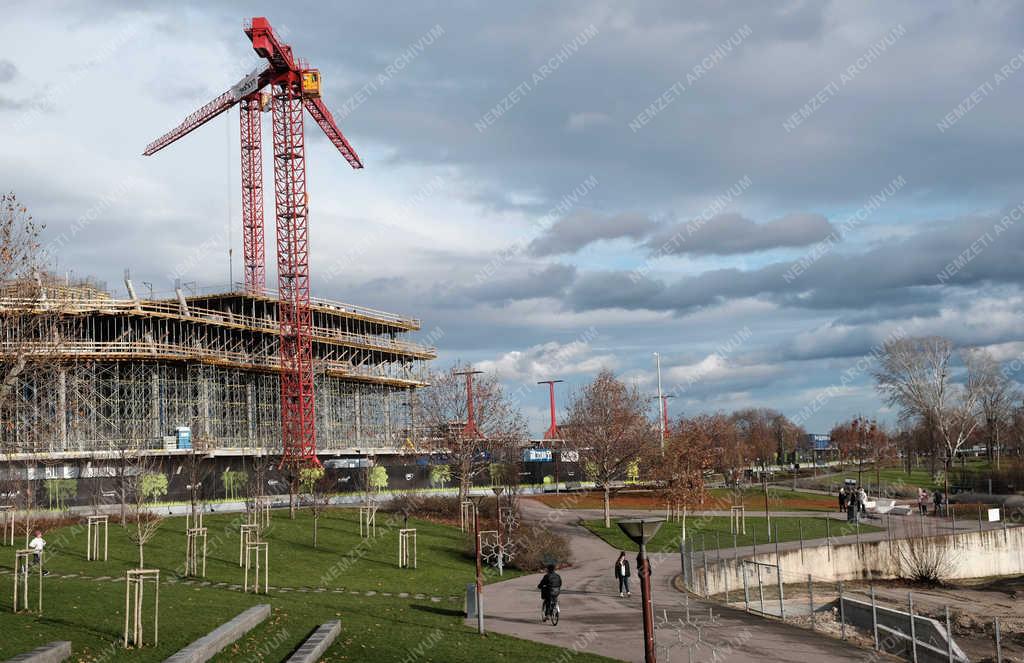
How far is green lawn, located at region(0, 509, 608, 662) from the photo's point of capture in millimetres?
19969

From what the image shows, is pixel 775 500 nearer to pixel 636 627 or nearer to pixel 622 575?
pixel 622 575

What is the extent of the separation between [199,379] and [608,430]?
37.0 m

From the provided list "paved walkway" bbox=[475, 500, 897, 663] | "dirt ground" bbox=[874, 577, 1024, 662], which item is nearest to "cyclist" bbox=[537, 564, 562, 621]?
"paved walkway" bbox=[475, 500, 897, 663]

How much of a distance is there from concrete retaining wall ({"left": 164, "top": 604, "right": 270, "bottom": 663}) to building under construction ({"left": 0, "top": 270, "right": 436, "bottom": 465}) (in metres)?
32.4

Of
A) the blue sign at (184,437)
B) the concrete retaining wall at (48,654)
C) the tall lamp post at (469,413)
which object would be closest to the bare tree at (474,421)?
the tall lamp post at (469,413)

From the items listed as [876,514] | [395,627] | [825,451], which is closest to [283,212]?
[876,514]

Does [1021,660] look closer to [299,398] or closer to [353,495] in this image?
[353,495]

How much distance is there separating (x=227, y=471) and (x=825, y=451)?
147 metres

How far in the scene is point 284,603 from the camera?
85.6 ft

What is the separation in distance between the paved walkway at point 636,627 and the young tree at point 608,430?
19114mm

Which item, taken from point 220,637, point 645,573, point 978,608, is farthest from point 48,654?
point 978,608

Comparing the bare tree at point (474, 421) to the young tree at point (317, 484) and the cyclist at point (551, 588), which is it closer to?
the young tree at point (317, 484)

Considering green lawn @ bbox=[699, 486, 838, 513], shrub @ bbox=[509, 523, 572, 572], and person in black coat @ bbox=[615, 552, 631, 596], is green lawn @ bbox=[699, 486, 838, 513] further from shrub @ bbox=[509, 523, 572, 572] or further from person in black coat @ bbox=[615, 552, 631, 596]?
person in black coat @ bbox=[615, 552, 631, 596]

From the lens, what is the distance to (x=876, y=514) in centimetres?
5975
